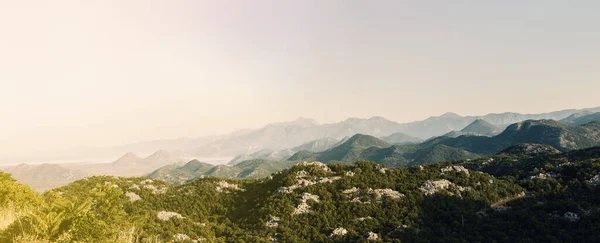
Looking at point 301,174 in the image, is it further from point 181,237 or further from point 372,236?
point 181,237

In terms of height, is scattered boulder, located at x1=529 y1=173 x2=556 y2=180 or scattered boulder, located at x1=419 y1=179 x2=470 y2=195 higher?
scattered boulder, located at x1=419 y1=179 x2=470 y2=195

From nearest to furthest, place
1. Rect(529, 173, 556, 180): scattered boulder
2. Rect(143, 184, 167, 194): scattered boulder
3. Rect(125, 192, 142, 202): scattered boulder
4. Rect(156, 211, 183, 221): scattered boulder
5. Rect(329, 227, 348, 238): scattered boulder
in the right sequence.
Answer: Rect(329, 227, 348, 238): scattered boulder
Rect(156, 211, 183, 221): scattered boulder
Rect(125, 192, 142, 202): scattered boulder
Rect(143, 184, 167, 194): scattered boulder
Rect(529, 173, 556, 180): scattered boulder

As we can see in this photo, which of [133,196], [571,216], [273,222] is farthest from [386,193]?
[133,196]

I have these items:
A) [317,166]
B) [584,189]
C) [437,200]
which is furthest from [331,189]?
[584,189]

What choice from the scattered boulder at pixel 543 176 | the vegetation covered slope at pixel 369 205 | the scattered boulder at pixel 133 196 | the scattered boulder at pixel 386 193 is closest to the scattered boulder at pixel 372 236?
the vegetation covered slope at pixel 369 205

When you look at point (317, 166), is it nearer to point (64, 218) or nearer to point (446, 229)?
point (446, 229)

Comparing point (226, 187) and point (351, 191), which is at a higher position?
point (226, 187)

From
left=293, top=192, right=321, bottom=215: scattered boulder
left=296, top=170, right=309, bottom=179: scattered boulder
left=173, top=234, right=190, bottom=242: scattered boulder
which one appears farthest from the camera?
left=296, top=170, right=309, bottom=179: scattered boulder

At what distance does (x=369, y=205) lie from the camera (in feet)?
192

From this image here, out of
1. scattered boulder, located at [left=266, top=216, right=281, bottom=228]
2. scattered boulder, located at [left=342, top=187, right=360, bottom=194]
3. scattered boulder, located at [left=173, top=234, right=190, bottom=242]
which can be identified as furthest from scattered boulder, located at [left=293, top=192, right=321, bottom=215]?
scattered boulder, located at [left=173, top=234, right=190, bottom=242]

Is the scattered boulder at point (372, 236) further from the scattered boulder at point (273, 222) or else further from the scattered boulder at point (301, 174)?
the scattered boulder at point (301, 174)

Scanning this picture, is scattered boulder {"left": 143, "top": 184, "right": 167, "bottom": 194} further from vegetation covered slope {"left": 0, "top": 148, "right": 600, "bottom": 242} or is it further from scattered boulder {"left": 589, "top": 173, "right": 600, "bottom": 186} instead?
scattered boulder {"left": 589, "top": 173, "right": 600, "bottom": 186}

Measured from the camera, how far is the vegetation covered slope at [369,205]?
49562 mm

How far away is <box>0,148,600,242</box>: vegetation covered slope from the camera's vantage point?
49562 mm
